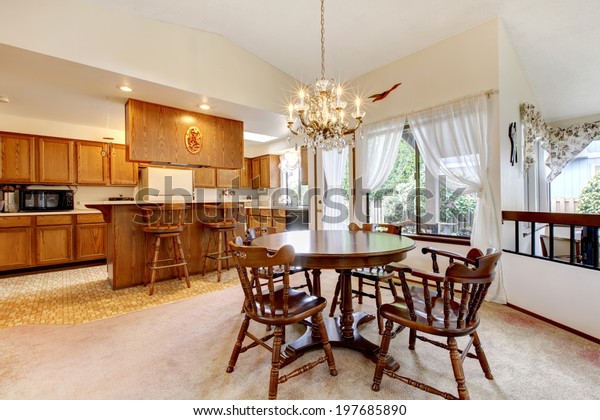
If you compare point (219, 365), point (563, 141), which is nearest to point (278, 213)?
point (219, 365)

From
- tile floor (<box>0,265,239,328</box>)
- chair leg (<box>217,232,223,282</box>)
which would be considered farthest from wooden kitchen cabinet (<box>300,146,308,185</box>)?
tile floor (<box>0,265,239,328</box>)

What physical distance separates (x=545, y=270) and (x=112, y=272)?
14.9 feet

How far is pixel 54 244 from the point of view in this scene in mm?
4352

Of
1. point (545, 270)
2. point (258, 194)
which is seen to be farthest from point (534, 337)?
point (258, 194)

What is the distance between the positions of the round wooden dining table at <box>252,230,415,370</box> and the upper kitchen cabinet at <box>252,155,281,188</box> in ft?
14.5

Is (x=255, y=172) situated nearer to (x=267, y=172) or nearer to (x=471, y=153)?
(x=267, y=172)

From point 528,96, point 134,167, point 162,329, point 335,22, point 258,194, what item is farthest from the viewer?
point 258,194

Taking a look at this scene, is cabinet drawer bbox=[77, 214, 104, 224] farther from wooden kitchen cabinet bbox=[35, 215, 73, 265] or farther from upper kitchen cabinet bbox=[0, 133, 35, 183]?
upper kitchen cabinet bbox=[0, 133, 35, 183]

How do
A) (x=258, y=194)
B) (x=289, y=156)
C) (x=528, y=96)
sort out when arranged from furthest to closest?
(x=258, y=194) → (x=289, y=156) → (x=528, y=96)

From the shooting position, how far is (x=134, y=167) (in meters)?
5.18

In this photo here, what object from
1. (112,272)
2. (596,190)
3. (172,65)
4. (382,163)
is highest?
(172,65)

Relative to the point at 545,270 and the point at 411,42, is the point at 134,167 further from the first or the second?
the point at 545,270

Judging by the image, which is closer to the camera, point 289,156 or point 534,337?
point 534,337

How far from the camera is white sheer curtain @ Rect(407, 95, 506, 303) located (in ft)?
9.55
